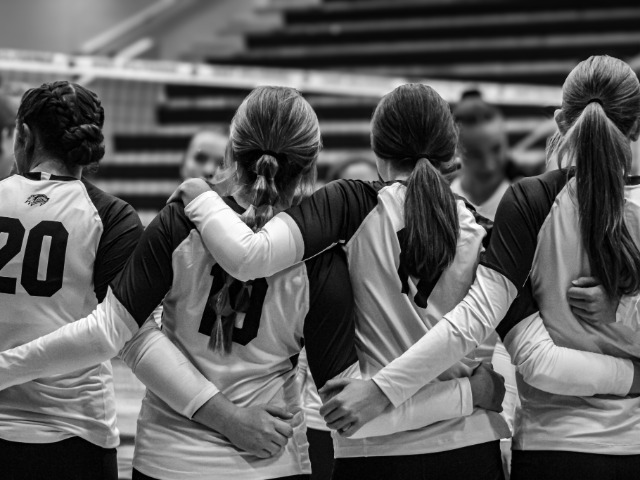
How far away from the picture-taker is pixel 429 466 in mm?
1983

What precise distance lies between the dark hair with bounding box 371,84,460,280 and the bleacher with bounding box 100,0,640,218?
5685 mm

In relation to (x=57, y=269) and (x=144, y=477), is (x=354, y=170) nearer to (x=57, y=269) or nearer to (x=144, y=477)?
(x=57, y=269)

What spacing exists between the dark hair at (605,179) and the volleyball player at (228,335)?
1.29 ft

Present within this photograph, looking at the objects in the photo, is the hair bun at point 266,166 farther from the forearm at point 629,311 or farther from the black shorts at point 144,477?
the forearm at point 629,311

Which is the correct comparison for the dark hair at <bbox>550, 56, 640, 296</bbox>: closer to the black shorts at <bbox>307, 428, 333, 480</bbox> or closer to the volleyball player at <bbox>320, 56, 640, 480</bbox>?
the volleyball player at <bbox>320, 56, 640, 480</bbox>

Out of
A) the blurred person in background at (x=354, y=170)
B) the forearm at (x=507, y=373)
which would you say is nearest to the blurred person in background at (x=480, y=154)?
the blurred person in background at (x=354, y=170)

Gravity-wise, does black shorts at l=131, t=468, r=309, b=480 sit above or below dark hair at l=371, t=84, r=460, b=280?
below

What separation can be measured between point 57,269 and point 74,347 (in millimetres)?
224

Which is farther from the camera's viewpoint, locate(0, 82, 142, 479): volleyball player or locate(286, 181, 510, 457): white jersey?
locate(0, 82, 142, 479): volleyball player

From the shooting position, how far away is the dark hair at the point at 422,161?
200 cm

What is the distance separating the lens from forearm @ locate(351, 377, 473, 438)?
196 centimetres

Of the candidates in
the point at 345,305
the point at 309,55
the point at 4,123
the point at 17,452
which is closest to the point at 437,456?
the point at 345,305

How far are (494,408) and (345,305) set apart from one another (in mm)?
419

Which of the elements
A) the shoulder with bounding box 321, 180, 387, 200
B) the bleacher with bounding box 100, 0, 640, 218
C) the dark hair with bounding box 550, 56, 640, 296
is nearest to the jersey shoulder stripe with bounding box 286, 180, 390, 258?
the shoulder with bounding box 321, 180, 387, 200
